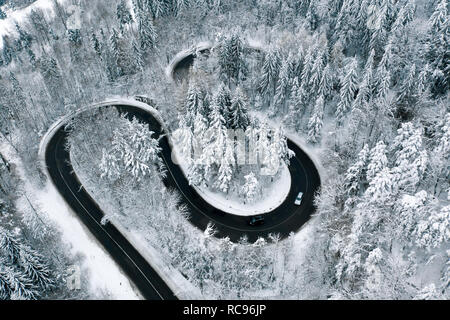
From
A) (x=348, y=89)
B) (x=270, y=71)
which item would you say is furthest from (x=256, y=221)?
(x=270, y=71)

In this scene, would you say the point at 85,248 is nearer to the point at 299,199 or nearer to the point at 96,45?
the point at 299,199

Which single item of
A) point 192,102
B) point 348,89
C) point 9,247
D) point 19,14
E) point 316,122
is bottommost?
point 316,122

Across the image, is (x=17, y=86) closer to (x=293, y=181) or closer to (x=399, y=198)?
(x=293, y=181)

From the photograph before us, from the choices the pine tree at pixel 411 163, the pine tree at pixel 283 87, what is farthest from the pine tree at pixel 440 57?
the pine tree at pixel 283 87

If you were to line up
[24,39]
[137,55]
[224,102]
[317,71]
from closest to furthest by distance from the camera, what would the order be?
[224,102] < [317,71] < [137,55] < [24,39]

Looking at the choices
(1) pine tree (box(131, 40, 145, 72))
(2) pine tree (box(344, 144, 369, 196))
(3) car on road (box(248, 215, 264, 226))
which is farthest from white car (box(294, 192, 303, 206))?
(1) pine tree (box(131, 40, 145, 72))

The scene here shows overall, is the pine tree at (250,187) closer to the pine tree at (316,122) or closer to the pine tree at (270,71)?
Result: the pine tree at (316,122)
